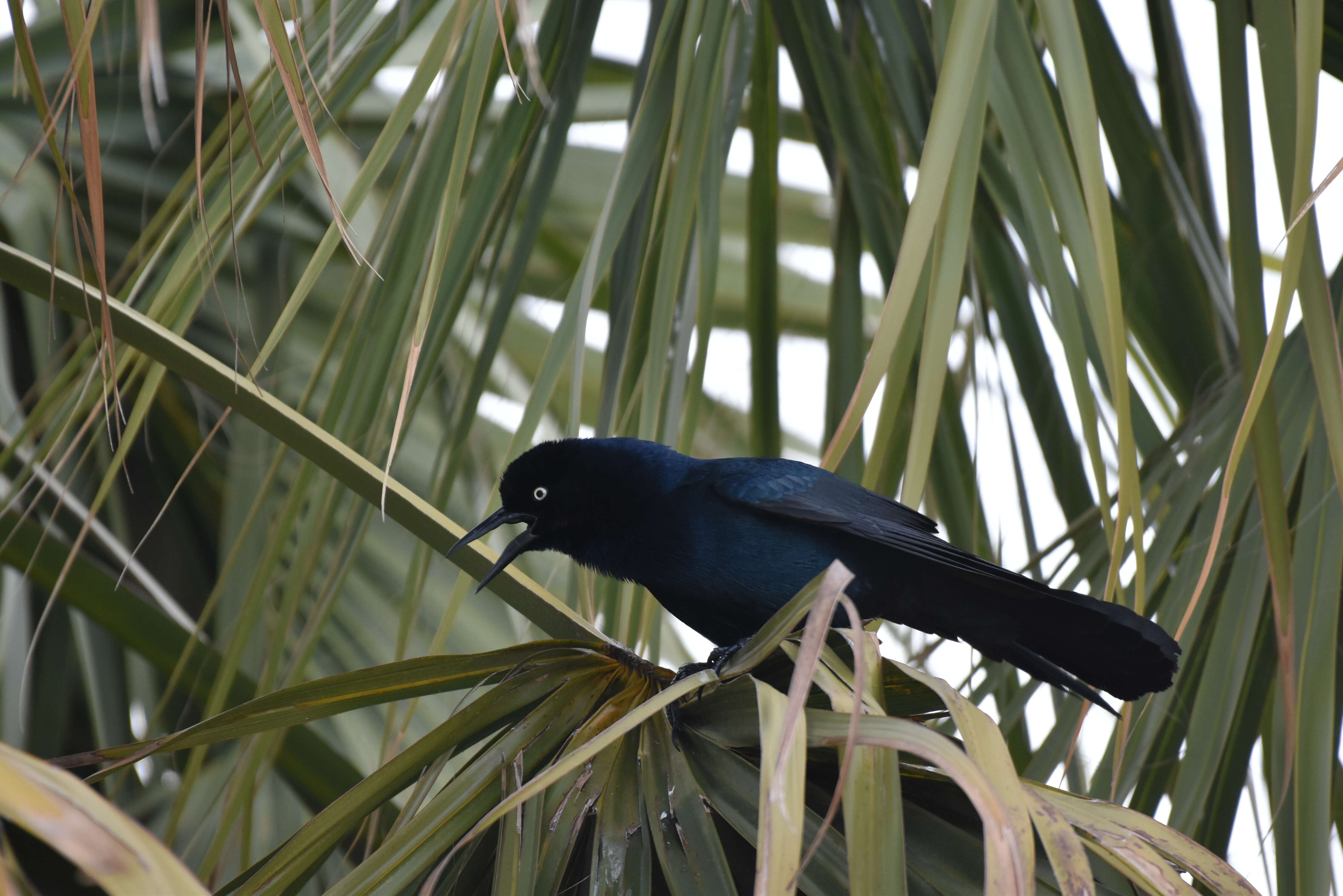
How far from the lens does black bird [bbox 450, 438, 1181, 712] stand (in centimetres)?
119

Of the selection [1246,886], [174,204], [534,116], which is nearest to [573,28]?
[534,116]

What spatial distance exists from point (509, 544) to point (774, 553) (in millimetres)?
370

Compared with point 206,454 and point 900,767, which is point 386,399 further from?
point 206,454

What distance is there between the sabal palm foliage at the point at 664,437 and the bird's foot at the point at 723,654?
8 centimetres

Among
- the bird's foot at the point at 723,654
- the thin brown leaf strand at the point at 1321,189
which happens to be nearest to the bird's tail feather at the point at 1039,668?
the bird's foot at the point at 723,654

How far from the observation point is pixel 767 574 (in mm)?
1414

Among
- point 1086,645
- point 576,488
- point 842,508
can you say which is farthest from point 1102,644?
point 576,488

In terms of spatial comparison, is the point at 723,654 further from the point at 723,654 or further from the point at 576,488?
the point at 576,488

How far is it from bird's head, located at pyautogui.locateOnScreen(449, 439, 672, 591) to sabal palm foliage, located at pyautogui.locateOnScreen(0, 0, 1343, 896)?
6 cm

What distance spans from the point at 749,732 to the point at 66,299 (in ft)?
2.38

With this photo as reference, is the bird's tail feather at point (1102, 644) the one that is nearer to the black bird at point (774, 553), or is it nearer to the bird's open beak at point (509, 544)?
the black bird at point (774, 553)

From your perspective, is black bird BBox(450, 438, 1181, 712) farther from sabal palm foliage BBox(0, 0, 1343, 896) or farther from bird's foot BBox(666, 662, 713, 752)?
bird's foot BBox(666, 662, 713, 752)

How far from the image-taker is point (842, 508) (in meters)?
1.37

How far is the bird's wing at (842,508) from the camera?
4.03ft
